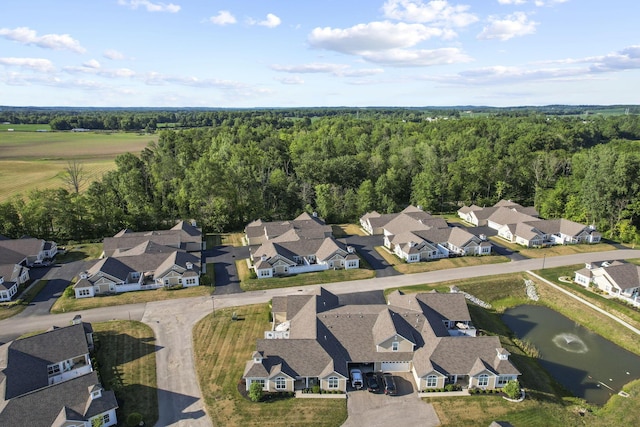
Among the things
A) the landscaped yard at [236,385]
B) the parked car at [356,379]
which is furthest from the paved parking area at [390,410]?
the landscaped yard at [236,385]

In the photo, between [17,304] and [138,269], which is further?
[138,269]

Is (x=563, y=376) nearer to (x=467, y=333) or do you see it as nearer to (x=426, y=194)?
(x=467, y=333)

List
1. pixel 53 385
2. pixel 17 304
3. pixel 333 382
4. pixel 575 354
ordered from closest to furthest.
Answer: pixel 53 385, pixel 333 382, pixel 575 354, pixel 17 304

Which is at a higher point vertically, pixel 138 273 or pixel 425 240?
pixel 425 240

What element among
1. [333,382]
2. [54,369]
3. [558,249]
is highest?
[558,249]

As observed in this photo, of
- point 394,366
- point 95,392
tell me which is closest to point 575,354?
point 394,366

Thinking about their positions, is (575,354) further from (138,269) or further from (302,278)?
(138,269)

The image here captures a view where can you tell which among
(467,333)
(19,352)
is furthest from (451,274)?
(19,352)
